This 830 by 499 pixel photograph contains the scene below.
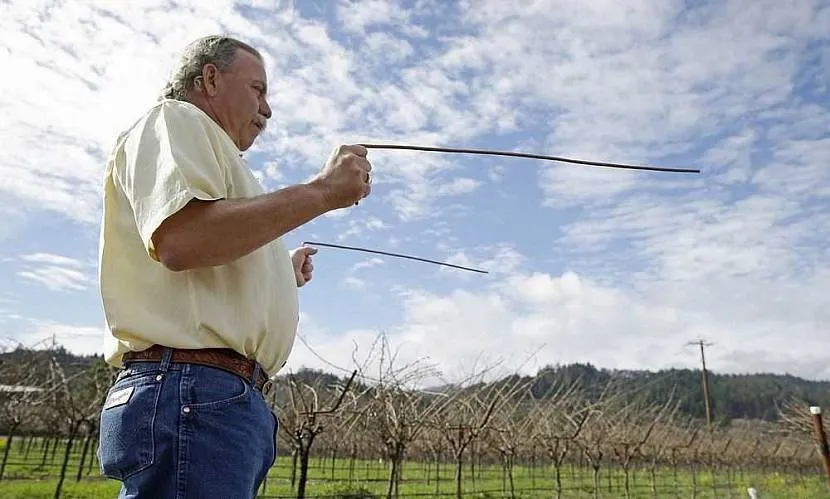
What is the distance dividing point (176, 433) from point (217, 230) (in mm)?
326

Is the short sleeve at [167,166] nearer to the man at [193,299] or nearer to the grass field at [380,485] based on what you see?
the man at [193,299]

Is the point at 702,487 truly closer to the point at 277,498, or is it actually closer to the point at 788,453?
the point at 788,453

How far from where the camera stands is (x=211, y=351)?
3.74 feet

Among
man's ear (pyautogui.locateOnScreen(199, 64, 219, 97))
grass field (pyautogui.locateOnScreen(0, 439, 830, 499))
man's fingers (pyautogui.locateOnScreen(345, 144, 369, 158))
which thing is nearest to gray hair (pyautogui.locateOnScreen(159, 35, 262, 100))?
man's ear (pyautogui.locateOnScreen(199, 64, 219, 97))

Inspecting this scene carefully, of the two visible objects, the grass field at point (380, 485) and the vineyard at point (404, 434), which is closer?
the vineyard at point (404, 434)

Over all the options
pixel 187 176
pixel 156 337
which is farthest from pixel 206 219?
pixel 156 337

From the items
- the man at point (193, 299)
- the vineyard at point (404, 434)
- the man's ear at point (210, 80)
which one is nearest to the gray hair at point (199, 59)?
the man's ear at point (210, 80)

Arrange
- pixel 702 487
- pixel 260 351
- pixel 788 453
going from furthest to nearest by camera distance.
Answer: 1. pixel 788 453
2. pixel 702 487
3. pixel 260 351

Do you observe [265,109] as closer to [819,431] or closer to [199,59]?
[199,59]

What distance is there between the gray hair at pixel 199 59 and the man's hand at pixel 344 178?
12.4 inches

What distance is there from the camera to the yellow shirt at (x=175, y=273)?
112 centimetres

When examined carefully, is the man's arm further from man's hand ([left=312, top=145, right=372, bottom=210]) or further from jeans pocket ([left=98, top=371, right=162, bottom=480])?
jeans pocket ([left=98, top=371, right=162, bottom=480])

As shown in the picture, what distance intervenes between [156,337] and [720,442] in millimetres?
35453

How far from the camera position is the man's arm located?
1072 millimetres
